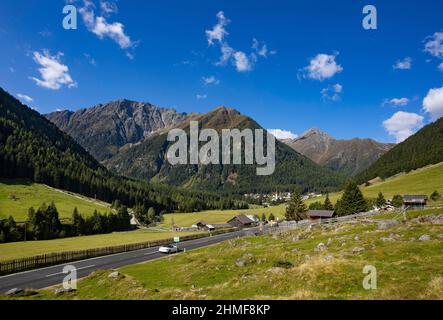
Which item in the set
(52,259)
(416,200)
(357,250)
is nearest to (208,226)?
(416,200)

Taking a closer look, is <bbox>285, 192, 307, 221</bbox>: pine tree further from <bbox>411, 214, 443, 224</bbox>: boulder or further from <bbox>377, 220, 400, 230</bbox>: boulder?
<bbox>377, 220, 400, 230</bbox>: boulder

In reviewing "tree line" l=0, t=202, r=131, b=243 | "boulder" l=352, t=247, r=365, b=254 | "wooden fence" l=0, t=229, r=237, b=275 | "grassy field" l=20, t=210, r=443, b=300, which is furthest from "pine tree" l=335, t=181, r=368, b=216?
"tree line" l=0, t=202, r=131, b=243

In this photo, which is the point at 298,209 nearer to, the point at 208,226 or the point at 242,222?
the point at 242,222

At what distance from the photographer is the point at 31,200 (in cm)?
15950

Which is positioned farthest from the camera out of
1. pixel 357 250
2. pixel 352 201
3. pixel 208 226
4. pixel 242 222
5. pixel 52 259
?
pixel 242 222

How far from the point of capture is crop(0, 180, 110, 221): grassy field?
138375 mm

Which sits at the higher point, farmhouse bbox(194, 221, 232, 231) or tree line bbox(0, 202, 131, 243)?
tree line bbox(0, 202, 131, 243)

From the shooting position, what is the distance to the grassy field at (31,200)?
138375 mm

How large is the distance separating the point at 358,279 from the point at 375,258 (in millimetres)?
9458
